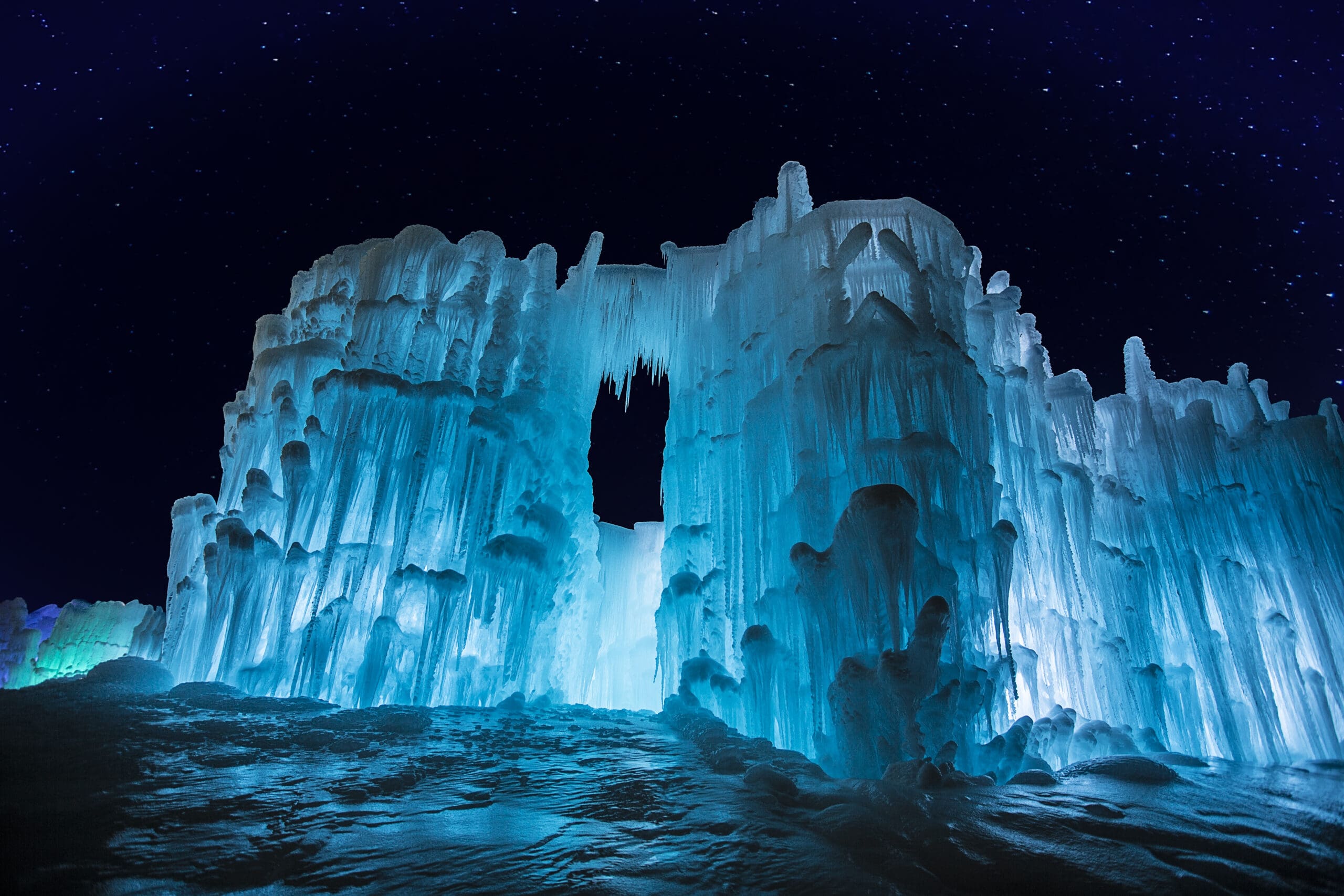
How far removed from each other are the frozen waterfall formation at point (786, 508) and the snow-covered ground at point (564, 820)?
2.17 meters

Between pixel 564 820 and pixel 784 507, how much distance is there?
5.95 m

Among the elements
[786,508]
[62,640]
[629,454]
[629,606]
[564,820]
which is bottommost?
[564,820]

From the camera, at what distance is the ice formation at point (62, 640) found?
22688 mm

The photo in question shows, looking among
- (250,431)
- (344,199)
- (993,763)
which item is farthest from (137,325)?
(993,763)

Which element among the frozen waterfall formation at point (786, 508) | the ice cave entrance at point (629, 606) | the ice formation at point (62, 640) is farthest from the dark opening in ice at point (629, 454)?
the frozen waterfall formation at point (786, 508)

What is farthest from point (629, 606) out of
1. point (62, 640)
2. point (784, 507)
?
point (62, 640)

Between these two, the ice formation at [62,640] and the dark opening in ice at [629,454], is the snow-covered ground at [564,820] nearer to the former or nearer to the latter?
the ice formation at [62,640]

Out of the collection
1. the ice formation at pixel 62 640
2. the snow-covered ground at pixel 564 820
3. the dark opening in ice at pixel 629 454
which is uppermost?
the dark opening in ice at pixel 629 454

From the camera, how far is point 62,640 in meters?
22.8

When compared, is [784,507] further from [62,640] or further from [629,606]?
[62,640]

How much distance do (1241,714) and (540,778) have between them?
1147 centimetres

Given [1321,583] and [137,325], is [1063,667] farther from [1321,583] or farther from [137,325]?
[137,325]

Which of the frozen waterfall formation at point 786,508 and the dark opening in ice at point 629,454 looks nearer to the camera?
the frozen waterfall formation at point 786,508

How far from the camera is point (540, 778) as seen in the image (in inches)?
222
